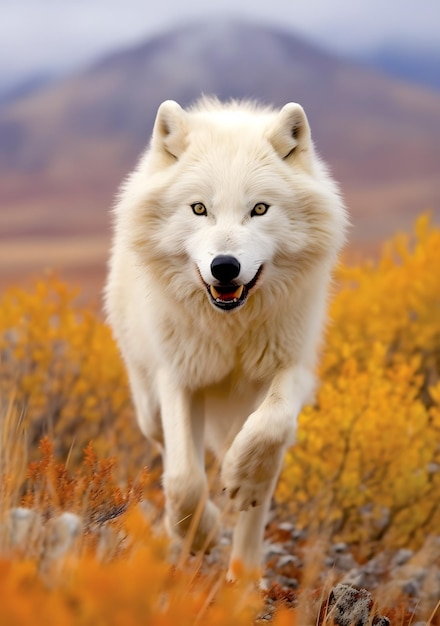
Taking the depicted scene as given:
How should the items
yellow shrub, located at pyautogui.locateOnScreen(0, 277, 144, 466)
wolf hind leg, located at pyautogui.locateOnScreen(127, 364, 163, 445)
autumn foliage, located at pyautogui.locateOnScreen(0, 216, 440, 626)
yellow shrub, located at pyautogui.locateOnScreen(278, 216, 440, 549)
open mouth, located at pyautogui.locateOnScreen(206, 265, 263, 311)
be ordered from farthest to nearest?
1. yellow shrub, located at pyautogui.locateOnScreen(0, 277, 144, 466)
2. yellow shrub, located at pyautogui.locateOnScreen(278, 216, 440, 549)
3. wolf hind leg, located at pyautogui.locateOnScreen(127, 364, 163, 445)
4. open mouth, located at pyautogui.locateOnScreen(206, 265, 263, 311)
5. autumn foliage, located at pyautogui.locateOnScreen(0, 216, 440, 626)

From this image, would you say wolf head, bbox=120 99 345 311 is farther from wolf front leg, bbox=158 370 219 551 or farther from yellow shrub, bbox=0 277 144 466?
yellow shrub, bbox=0 277 144 466

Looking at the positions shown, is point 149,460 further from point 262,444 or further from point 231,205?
point 231,205

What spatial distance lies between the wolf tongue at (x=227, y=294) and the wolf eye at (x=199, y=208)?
1.22 ft

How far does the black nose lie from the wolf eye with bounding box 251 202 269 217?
0.40m

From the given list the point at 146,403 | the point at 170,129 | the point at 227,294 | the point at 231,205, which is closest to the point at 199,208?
the point at 231,205

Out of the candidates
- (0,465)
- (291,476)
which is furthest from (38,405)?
(0,465)

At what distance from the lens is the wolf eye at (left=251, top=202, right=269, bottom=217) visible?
12.3 ft

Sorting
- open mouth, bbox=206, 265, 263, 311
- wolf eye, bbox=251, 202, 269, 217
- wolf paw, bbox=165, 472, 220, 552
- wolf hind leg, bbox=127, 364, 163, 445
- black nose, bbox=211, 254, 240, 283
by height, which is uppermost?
wolf eye, bbox=251, 202, 269, 217

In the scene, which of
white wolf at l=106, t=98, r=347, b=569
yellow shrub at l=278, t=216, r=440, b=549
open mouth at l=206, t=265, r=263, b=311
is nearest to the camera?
open mouth at l=206, t=265, r=263, b=311

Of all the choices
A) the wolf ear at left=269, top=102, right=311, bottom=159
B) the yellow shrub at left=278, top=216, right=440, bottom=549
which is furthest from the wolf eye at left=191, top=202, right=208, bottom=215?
the yellow shrub at left=278, top=216, right=440, bottom=549

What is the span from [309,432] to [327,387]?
38 centimetres

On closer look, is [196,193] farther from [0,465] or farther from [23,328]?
[23,328]

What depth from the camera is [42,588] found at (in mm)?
2066

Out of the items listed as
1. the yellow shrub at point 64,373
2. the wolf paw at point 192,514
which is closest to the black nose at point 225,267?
the wolf paw at point 192,514
